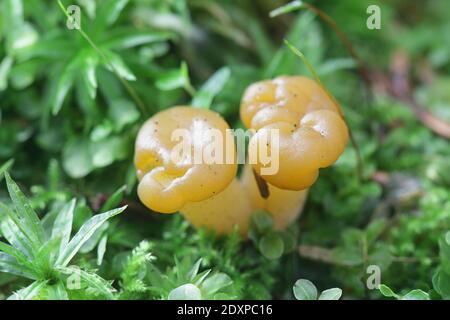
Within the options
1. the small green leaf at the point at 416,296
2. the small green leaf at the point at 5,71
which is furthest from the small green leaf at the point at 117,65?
the small green leaf at the point at 416,296

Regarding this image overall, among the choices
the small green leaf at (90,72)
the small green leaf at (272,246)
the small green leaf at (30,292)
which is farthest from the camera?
the small green leaf at (90,72)

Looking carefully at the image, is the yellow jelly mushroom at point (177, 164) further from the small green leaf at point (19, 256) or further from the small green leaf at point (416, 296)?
the small green leaf at point (416, 296)

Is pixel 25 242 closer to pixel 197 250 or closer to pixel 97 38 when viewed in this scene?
pixel 197 250

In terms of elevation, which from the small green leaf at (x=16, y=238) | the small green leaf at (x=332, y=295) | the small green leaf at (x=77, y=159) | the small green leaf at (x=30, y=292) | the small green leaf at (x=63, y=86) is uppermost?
the small green leaf at (x=63, y=86)

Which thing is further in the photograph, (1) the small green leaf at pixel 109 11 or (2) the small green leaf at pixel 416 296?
(1) the small green leaf at pixel 109 11

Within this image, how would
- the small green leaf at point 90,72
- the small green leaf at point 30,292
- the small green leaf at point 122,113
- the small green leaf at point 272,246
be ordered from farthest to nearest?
the small green leaf at point 122,113
the small green leaf at point 90,72
the small green leaf at point 272,246
the small green leaf at point 30,292

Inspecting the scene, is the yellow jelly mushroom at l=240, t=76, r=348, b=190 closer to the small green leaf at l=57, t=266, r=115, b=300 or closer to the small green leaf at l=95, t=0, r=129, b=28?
the small green leaf at l=57, t=266, r=115, b=300

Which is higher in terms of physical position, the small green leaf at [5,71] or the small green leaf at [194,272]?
the small green leaf at [5,71]

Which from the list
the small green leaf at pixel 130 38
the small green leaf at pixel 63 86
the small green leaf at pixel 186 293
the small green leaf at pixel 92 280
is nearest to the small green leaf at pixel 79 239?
the small green leaf at pixel 92 280
